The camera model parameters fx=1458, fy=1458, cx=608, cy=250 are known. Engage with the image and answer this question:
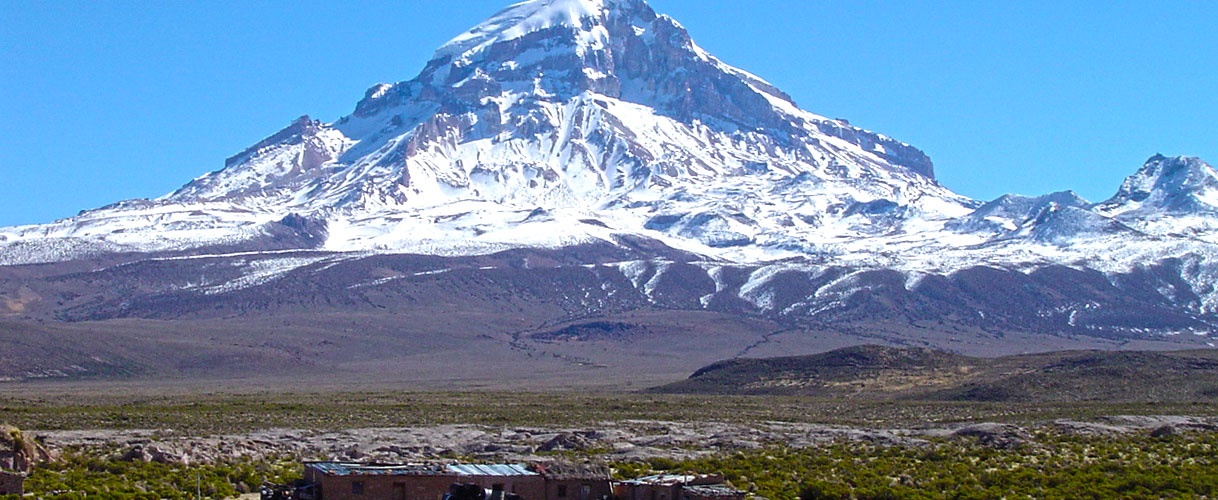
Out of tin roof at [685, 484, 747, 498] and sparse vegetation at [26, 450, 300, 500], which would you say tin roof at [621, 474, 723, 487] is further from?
sparse vegetation at [26, 450, 300, 500]

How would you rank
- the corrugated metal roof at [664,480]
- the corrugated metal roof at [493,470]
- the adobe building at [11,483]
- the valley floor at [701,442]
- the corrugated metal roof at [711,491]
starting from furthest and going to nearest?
the valley floor at [701,442] < the corrugated metal roof at [664,480] < the adobe building at [11,483] < the corrugated metal roof at [711,491] < the corrugated metal roof at [493,470]

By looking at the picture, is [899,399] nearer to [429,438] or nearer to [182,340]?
[429,438]

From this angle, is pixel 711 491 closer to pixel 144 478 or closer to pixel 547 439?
pixel 144 478

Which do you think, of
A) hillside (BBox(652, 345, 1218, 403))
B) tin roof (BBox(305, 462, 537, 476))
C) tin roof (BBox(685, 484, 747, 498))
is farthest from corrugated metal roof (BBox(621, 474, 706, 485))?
hillside (BBox(652, 345, 1218, 403))

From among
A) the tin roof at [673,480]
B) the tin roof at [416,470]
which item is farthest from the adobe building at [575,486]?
the tin roof at [673,480]

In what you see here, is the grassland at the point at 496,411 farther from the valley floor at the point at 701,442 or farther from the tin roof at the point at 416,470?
the tin roof at the point at 416,470

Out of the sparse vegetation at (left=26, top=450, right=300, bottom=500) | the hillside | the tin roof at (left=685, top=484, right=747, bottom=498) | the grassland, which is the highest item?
the hillside
